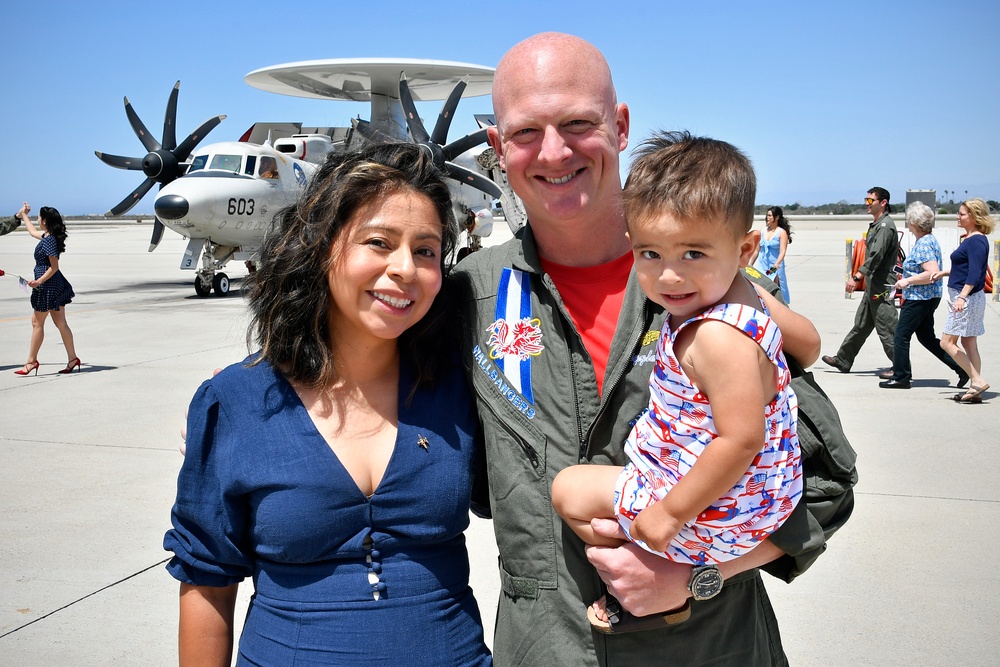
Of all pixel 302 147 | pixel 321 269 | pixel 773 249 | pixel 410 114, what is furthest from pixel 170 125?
pixel 321 269

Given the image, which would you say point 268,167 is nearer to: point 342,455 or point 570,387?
point 342,455

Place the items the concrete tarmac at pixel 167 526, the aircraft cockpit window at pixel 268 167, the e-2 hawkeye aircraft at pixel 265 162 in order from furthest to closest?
1. the aircraft cockpit window at pixel 268 167
2. the e-2 hawkeye aircraft at pixel 265 162
3. the concrete tarmac at pixel 167 526

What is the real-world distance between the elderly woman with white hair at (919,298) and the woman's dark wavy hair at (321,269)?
7.62 metres

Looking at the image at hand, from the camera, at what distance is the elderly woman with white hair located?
330 inches

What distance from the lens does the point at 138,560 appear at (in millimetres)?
4637

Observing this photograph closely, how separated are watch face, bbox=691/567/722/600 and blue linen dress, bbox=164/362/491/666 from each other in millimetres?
558

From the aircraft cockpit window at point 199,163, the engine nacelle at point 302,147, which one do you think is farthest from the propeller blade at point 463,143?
the aircraft cockpit window at point 199,163

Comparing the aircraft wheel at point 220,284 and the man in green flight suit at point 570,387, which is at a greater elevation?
the man in green flight suit at point 570,387

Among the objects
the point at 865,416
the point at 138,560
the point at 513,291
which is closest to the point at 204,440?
the point at 513,291

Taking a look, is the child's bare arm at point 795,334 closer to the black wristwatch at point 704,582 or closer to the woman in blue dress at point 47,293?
the black wristwatch at point 704,582

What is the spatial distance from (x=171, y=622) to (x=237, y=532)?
2.54 meters

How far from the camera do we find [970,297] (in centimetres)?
795

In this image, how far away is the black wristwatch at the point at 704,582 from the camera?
1653 millimetres

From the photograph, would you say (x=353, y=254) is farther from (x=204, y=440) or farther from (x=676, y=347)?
(x=676, y=347)
